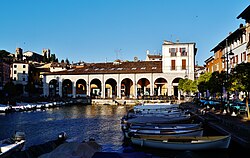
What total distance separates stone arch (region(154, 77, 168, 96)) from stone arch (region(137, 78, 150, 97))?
7.58 feet

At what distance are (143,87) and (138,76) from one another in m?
8.21

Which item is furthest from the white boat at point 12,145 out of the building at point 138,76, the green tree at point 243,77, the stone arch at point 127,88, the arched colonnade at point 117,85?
the stone arch at point 127,88

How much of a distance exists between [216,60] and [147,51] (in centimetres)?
4596

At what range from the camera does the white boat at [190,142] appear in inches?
702

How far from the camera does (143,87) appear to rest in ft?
265

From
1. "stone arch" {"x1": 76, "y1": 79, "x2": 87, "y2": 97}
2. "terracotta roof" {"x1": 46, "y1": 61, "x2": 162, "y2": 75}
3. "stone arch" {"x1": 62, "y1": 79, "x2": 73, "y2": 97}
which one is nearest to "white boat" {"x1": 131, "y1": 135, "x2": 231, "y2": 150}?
"terracotta roof" {"x1": 46, "y1": 61, "x2": 162, "y2": 75}

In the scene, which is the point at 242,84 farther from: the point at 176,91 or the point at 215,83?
the point at 176,91

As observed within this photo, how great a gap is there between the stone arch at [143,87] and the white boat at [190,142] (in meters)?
60.5

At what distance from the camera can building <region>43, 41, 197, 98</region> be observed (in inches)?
2842

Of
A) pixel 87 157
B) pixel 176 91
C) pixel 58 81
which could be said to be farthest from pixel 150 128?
pixel 58 81

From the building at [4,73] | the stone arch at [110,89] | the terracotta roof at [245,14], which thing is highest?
the terracotta roof at [245,14]

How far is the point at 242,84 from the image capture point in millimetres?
25062

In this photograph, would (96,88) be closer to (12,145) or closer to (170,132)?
(170,132)

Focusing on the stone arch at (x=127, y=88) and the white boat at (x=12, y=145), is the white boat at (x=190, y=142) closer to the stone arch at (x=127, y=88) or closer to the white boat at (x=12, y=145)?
the white boat at (x=12, y=145)
